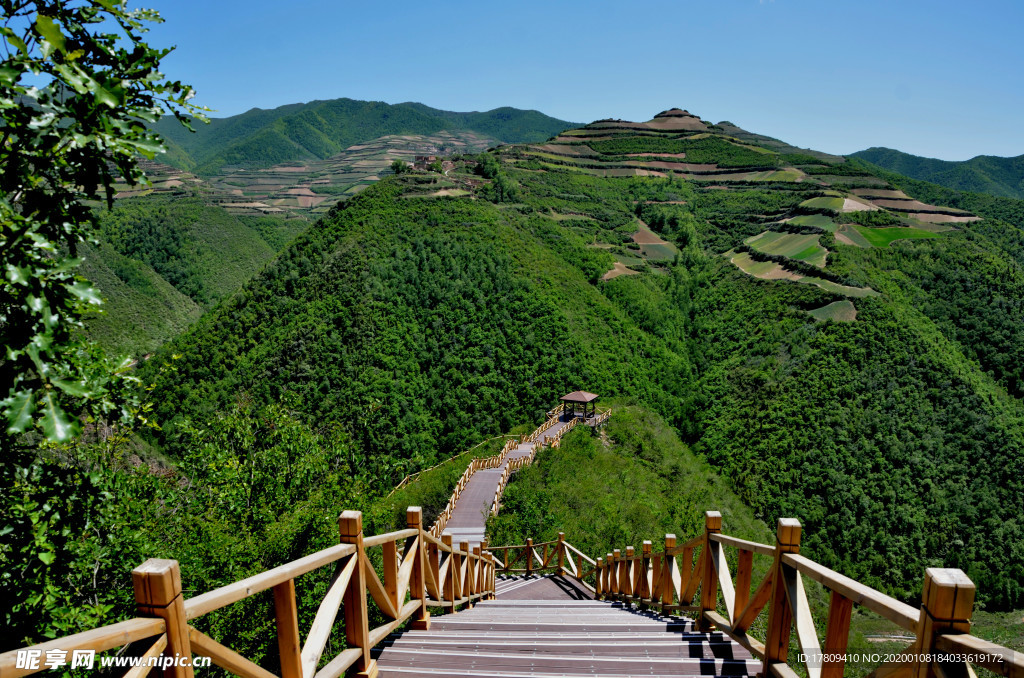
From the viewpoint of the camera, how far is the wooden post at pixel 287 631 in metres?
2.46

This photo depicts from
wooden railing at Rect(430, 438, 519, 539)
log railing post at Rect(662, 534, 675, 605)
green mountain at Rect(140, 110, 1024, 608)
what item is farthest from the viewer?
green mountain at Rect(140, 110, 1024, 608)

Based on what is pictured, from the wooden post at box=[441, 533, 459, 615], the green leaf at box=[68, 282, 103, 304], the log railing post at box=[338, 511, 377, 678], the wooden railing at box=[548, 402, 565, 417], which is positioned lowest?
the wooden railing at box=[548, 402, 565, 417]

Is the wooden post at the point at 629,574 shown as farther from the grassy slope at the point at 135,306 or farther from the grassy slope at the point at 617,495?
the grassy slope at the point at 135,306

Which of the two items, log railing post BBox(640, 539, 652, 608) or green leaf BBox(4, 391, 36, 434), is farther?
log railing post BBox(640, 539, 652, 608)

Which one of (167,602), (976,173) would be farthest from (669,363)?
(976,173)

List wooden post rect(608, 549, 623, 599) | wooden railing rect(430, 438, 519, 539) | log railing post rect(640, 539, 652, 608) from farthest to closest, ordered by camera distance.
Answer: wooden railing rect(430, 438, 519, 539) → wooden post rect(608, 549, 623, 599) → log railing post rect(640, 539, 652, 608)

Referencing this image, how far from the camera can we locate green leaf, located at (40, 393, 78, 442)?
2260 mm

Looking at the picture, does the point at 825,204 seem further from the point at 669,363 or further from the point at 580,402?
the point at 580,402

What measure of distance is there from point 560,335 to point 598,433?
12.3 metres

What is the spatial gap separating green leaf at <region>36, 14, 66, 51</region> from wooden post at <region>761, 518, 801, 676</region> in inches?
172

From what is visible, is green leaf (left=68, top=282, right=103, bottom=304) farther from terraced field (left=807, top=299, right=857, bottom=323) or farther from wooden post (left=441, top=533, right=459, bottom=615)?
terraced field (left=807, top=299, right=857, bottom=323)

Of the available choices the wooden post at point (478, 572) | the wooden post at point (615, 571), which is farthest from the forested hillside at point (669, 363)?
the wooden post at point (615, 571)

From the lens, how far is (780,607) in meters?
3.10

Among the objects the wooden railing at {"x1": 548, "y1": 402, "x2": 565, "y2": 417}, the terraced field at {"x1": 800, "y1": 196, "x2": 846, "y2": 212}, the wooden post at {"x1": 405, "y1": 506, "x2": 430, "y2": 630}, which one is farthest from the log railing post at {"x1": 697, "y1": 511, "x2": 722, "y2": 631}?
the terraced field at {"x1": 800, "y1": 196, "x2": 846, "y2": 212}
